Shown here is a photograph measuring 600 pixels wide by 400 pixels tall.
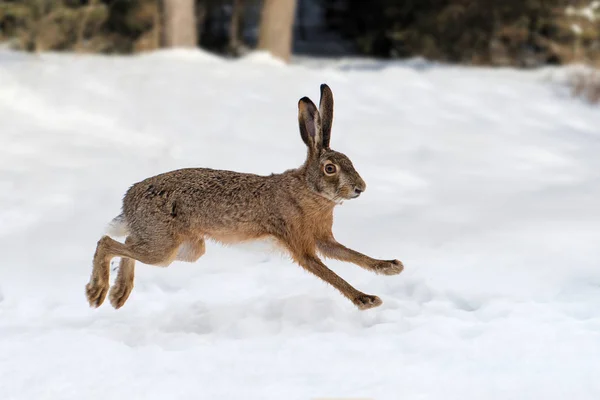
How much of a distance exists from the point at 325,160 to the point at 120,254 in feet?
3.73

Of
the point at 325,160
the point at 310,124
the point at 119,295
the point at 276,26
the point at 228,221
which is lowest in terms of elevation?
the point at 276,26

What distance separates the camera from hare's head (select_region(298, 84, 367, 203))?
435 centimetres

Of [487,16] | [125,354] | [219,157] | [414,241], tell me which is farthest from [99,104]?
[487,16]

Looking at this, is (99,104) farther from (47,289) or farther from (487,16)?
(487,16)

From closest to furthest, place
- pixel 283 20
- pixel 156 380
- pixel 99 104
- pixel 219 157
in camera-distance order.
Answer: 1. pixel 156 380
2. pixel 219 157
3. pixel 99 104
4. pixel 283 20

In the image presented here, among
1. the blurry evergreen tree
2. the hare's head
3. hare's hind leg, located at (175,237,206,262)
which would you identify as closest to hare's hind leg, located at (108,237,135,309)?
hare's hind leg, located at (175,237,206,262)

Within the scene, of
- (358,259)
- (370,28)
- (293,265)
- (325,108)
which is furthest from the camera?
(370,28)

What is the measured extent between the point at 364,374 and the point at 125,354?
3.81 ft

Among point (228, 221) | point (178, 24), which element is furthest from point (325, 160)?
point (178, 24)

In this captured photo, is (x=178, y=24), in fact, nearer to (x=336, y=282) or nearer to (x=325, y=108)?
(x=336, y=282)

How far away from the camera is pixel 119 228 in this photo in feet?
16.0

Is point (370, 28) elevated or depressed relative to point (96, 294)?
depressed

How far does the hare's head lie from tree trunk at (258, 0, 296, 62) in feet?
38.7

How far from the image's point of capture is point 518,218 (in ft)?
24.1
